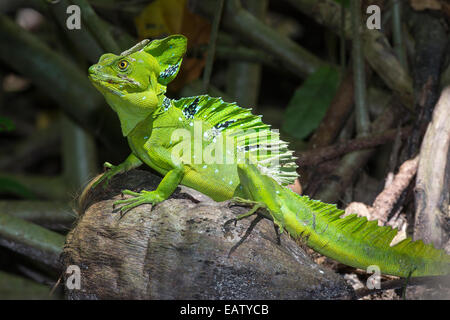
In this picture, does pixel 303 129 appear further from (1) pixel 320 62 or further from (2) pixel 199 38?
(2) pixel 199 38

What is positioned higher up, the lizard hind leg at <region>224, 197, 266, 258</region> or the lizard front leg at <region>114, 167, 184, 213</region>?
the lizard front leg at <region>114, 167, 184, 213</region>

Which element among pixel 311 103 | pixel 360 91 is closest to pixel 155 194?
pixel 360 91

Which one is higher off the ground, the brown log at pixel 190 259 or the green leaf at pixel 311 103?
the green leaf at pixel 311 103

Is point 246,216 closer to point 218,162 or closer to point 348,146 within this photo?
point 218,162

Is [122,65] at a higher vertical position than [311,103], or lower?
Answer: higher

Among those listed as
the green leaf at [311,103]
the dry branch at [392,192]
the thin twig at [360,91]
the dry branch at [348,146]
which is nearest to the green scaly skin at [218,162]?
the dry branch at [392,192]

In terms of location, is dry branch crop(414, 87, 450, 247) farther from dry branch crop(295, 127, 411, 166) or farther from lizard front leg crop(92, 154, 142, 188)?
lizard front leg crop(92, 154, 142, 188)

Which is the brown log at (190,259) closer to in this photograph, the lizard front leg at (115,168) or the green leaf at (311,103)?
the lizard front leg at (115,168)

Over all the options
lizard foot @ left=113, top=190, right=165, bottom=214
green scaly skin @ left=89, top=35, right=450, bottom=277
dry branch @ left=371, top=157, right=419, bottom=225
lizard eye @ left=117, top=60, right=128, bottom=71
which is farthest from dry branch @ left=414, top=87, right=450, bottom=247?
lizard eye @ left=117, top=60, right=128, bottom=71

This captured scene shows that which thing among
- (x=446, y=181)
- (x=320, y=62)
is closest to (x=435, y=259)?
(x=446, y=181)
